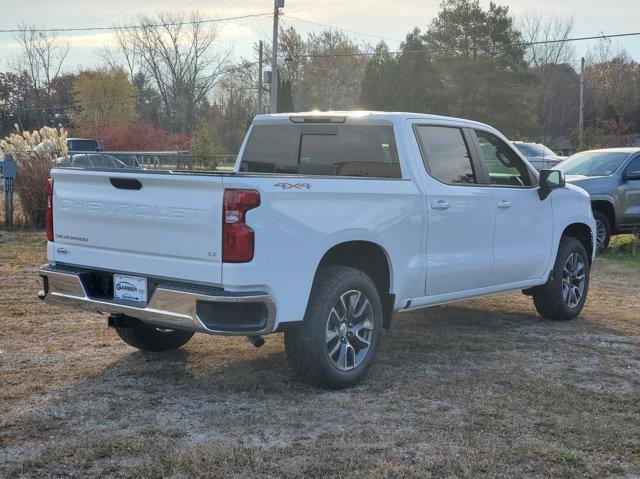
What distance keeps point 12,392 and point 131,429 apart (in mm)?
1190

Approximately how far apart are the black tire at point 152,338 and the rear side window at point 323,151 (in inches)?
58.8

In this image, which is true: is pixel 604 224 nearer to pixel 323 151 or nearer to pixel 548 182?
pixel 548 182

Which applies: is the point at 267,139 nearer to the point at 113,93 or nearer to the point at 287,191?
the point at 287,191

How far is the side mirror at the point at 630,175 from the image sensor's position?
13562 mm

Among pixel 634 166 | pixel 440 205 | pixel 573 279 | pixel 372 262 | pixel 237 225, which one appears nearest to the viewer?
pixel 237 225

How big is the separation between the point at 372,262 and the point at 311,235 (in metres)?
0.90

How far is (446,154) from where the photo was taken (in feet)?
21.8

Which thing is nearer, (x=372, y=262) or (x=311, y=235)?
(x=311, y=235)

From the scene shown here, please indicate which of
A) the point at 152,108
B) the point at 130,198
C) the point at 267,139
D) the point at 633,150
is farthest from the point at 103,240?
the point at 152,108

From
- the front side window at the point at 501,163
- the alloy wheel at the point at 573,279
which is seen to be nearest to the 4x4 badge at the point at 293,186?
the front side window at the point at 501,163

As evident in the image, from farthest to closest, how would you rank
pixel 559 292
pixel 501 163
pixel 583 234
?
pixel 583 234
pixel 559 292
pixel 501 163

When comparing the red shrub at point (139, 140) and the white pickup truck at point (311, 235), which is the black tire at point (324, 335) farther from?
the red shrub at point (139, 140)

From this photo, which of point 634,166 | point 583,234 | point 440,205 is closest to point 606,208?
point 634,166

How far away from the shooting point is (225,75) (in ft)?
232
